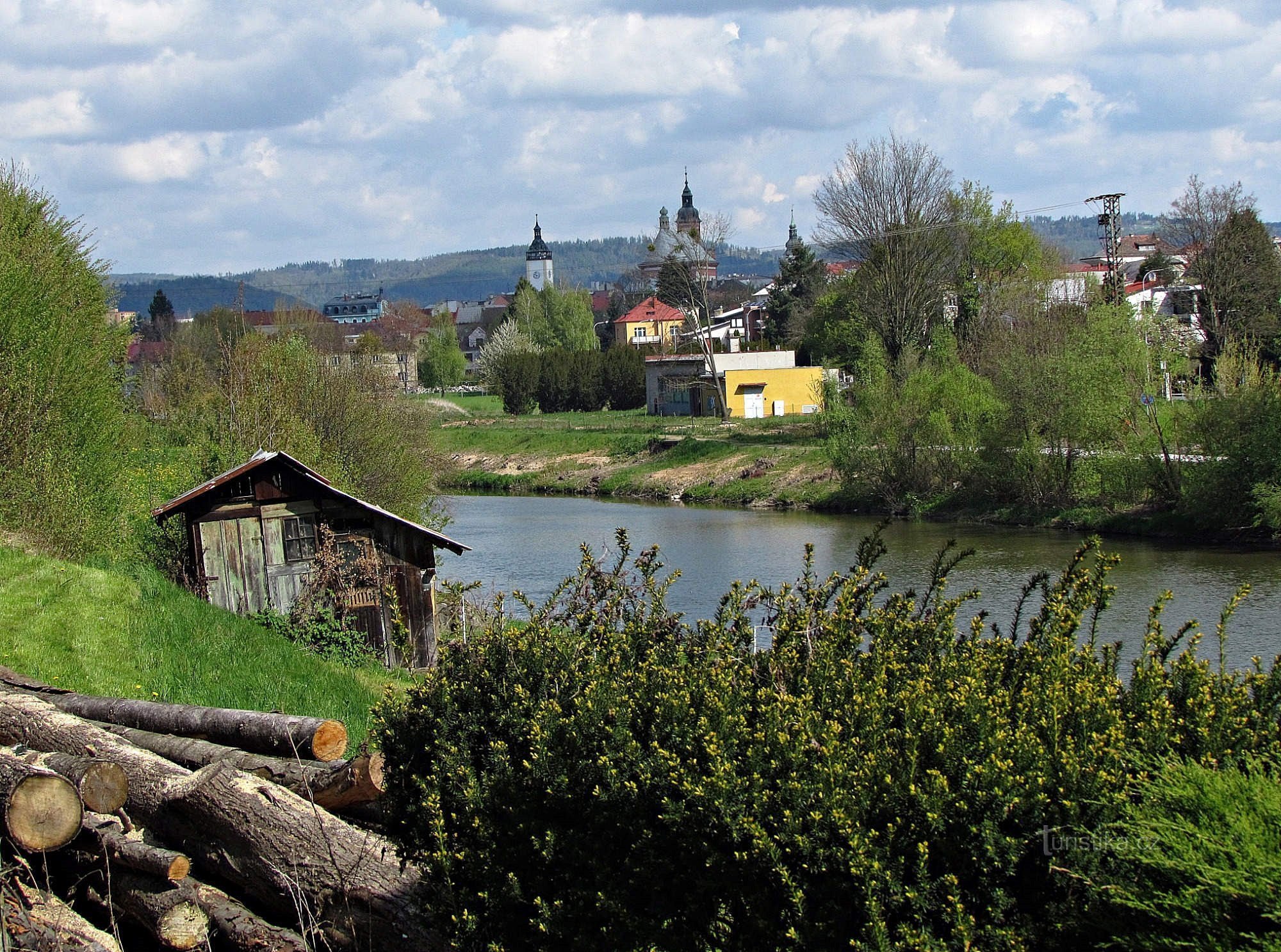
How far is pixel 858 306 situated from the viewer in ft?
198

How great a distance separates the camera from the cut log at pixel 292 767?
7059 millimetres

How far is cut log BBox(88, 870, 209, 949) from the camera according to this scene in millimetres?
6457

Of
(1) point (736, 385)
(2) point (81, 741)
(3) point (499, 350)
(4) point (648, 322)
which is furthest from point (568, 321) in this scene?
(2) point (81, 741)

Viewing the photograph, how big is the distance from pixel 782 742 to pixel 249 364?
1027 inches

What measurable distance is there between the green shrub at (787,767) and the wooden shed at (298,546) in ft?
45.2

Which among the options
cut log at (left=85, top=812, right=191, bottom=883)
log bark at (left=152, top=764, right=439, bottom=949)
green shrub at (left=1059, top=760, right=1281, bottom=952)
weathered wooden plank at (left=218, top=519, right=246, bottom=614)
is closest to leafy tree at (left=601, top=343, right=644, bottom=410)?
weathered wooden plank at (left=218, top=519, right=246, bottom=614)

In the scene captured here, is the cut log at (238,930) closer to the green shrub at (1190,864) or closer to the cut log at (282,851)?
the cut log at (282,851)

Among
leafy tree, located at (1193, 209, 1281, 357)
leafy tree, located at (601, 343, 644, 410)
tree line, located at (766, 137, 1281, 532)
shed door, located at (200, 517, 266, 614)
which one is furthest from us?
leafy tree, located at (601, 343, 644, 410)

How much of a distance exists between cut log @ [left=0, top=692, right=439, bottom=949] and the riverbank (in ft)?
102

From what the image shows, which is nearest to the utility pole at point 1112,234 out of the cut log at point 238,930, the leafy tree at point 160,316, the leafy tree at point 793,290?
the leafy tree at point 793,290

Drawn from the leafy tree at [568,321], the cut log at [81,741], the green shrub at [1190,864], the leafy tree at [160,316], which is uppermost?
the leafy tree at [160,316]

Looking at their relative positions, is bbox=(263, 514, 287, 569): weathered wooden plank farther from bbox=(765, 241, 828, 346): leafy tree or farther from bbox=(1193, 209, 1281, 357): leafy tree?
bbox=(765, 241, 828, 346): leafy tree

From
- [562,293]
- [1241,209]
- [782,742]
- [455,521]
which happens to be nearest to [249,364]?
[455,521]

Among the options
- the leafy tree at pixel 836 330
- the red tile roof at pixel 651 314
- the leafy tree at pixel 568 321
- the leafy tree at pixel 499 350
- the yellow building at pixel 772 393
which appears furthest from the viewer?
the red tile roof at pixel 651 314
